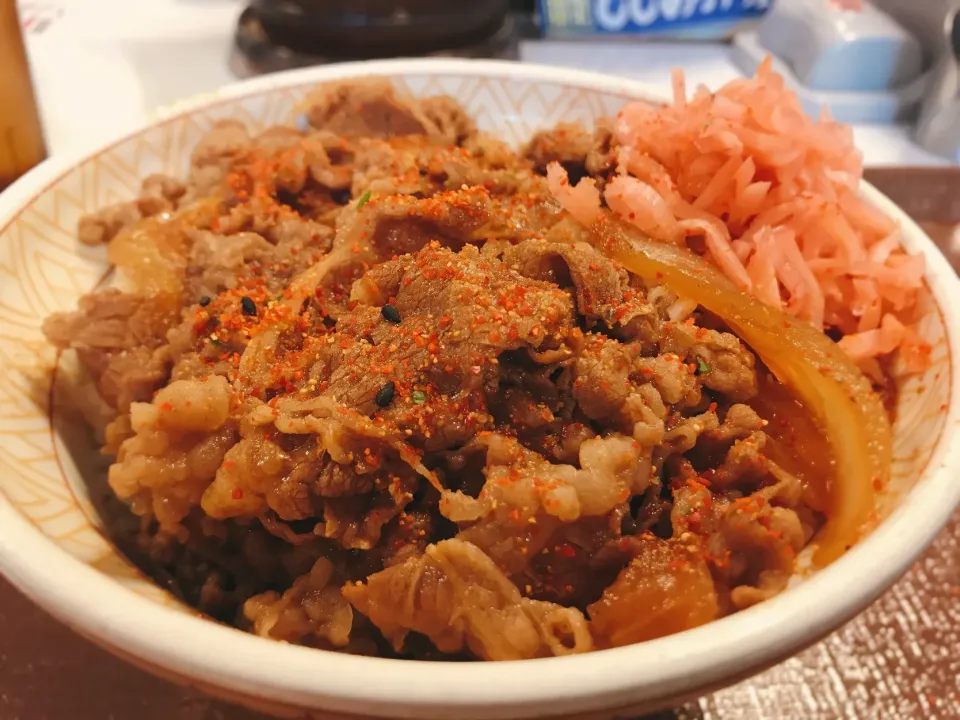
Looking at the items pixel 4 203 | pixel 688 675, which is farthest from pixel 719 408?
pixel 4 203

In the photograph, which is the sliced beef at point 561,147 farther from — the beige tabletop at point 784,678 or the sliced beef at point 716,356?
the beige tabletop at point 784,678

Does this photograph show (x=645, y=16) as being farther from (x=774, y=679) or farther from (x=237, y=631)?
(x=237, y=631)

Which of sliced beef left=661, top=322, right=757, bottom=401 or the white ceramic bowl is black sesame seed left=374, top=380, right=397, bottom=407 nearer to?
the white ceramic bowl

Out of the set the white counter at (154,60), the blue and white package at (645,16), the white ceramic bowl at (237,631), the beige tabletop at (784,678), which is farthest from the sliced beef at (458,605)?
the blue and white package at (645,16)

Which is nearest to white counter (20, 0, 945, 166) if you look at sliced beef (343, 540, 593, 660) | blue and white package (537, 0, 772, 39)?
blue and white package (537, 0, 772, 39)

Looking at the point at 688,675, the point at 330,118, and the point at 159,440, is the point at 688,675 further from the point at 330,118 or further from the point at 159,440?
the point at 330,118

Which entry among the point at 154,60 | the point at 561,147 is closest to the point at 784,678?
the point at 561,147
